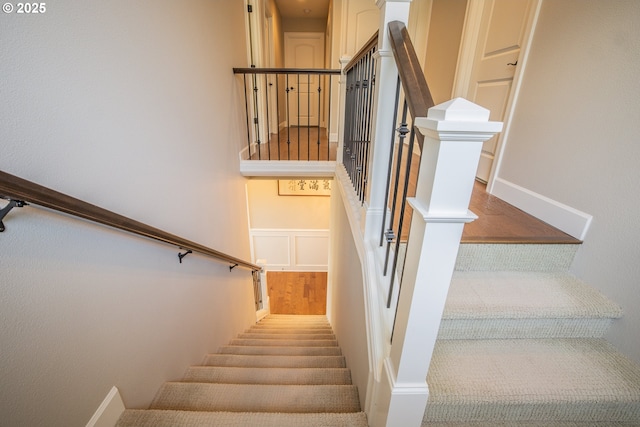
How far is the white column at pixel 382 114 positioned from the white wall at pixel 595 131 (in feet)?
3.37

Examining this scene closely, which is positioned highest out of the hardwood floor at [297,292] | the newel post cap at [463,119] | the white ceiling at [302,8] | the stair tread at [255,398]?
the white ceiling at [302,8]

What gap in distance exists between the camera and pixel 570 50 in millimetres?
1577

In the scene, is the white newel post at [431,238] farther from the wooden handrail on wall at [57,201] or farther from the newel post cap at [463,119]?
the wooden handrail on wall at [57,201]

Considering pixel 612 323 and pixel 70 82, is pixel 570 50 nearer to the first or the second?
pixel 612 323

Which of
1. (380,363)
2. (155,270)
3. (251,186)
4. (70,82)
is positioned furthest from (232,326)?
(251,186)

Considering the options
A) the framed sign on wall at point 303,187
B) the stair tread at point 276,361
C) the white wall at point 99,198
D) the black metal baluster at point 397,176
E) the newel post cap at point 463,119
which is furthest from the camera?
the framed sign on wall at point 303,187

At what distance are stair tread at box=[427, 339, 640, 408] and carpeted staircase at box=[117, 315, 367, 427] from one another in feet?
1.24

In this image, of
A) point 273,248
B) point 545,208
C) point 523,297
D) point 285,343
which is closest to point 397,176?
point 523,297

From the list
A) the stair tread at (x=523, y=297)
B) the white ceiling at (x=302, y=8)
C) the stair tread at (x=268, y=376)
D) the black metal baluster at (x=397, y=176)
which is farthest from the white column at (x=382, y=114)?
the white ceiling at (x=302, y=8)

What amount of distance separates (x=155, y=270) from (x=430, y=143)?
130 centimetres

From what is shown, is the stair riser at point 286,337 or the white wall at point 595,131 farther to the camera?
the stair riser at point 286,337

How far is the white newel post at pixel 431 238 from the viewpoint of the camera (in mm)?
583

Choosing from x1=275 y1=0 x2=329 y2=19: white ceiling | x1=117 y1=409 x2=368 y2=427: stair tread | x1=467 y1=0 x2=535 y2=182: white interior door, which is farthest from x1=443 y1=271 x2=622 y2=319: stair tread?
x1=275 y1=0 x2=329 y2=19: white ceiling

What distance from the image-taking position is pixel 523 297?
50.7 inches
